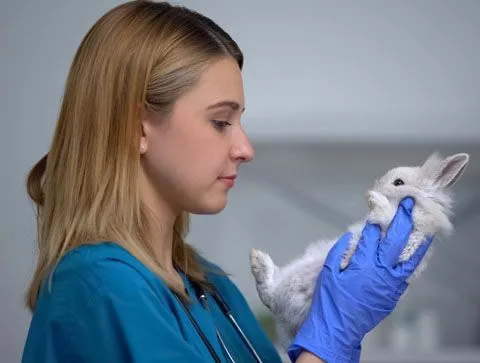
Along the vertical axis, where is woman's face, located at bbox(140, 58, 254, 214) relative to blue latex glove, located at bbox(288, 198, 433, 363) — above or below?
above

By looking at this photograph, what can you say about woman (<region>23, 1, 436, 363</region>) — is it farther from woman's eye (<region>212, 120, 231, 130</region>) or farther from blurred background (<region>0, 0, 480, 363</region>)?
blurred background (<region>0, 0, 480, 363</region>)

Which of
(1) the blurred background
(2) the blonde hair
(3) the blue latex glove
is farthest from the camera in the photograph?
(1) the blurred background

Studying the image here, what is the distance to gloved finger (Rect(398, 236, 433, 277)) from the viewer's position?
1252 mm

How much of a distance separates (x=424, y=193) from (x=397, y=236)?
89 millimetres

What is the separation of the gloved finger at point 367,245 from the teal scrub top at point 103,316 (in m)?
0.32

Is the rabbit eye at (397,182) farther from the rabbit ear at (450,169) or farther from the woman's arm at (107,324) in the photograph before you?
the woman's arm at (107,324)

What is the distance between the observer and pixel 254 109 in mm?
2715

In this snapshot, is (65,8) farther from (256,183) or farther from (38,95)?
(256,183)

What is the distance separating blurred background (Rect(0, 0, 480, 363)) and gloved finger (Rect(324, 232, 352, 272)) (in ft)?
4.05

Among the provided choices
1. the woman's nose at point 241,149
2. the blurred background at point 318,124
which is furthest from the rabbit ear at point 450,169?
the blurred background at point 318,124

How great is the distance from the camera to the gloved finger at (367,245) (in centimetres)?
125

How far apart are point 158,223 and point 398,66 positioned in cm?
175

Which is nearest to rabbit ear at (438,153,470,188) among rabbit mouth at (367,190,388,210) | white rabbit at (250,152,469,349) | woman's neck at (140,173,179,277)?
white rabbit at (250,152,469,349)

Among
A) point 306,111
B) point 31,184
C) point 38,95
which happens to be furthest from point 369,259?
point 38,95
